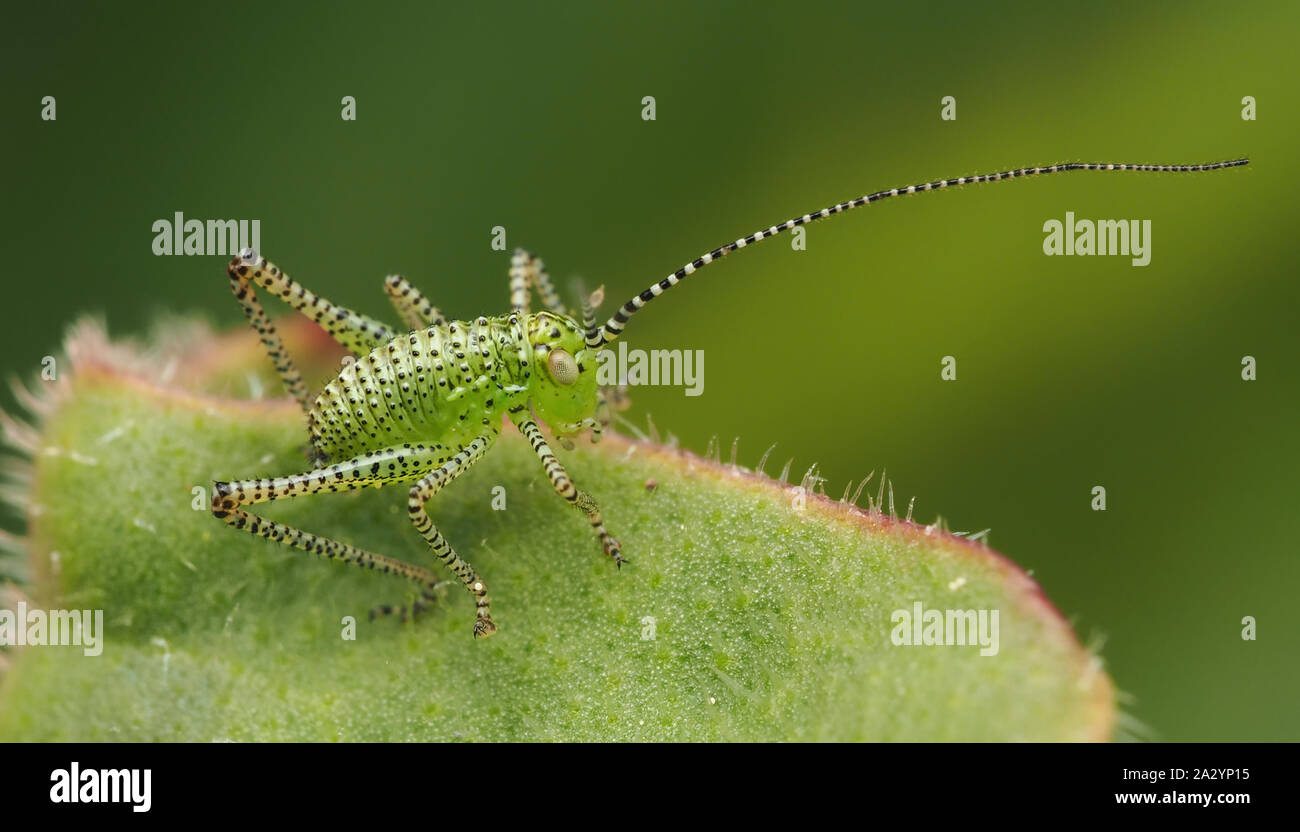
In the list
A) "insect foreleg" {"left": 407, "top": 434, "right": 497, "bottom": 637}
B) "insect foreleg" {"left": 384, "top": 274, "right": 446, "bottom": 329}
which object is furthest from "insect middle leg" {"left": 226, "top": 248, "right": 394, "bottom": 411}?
"insect foreleg" {"left": 407, "top": 434, "right": 497, "bottom": 637}

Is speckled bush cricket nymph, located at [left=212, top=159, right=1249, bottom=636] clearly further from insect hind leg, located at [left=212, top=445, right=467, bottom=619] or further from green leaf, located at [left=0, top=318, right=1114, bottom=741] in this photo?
green leaf, located at [left=0, top=318, right=1114, bottom=741]

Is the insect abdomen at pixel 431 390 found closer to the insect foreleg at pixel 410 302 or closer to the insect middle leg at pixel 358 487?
the insect middle leg at pixel 358 487

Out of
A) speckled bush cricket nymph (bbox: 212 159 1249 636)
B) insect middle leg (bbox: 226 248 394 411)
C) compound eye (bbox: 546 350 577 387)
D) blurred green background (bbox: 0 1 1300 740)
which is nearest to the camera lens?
blurred green background (bbox: 0 1 1300 740)

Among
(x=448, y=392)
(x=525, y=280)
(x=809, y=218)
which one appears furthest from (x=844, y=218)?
(x=448, y=392)

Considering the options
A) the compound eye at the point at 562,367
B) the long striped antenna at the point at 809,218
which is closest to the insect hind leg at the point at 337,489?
the compound eye at the point at 562,367

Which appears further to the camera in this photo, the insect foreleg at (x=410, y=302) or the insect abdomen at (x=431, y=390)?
the insect foreleg at (x=410, y=302)
